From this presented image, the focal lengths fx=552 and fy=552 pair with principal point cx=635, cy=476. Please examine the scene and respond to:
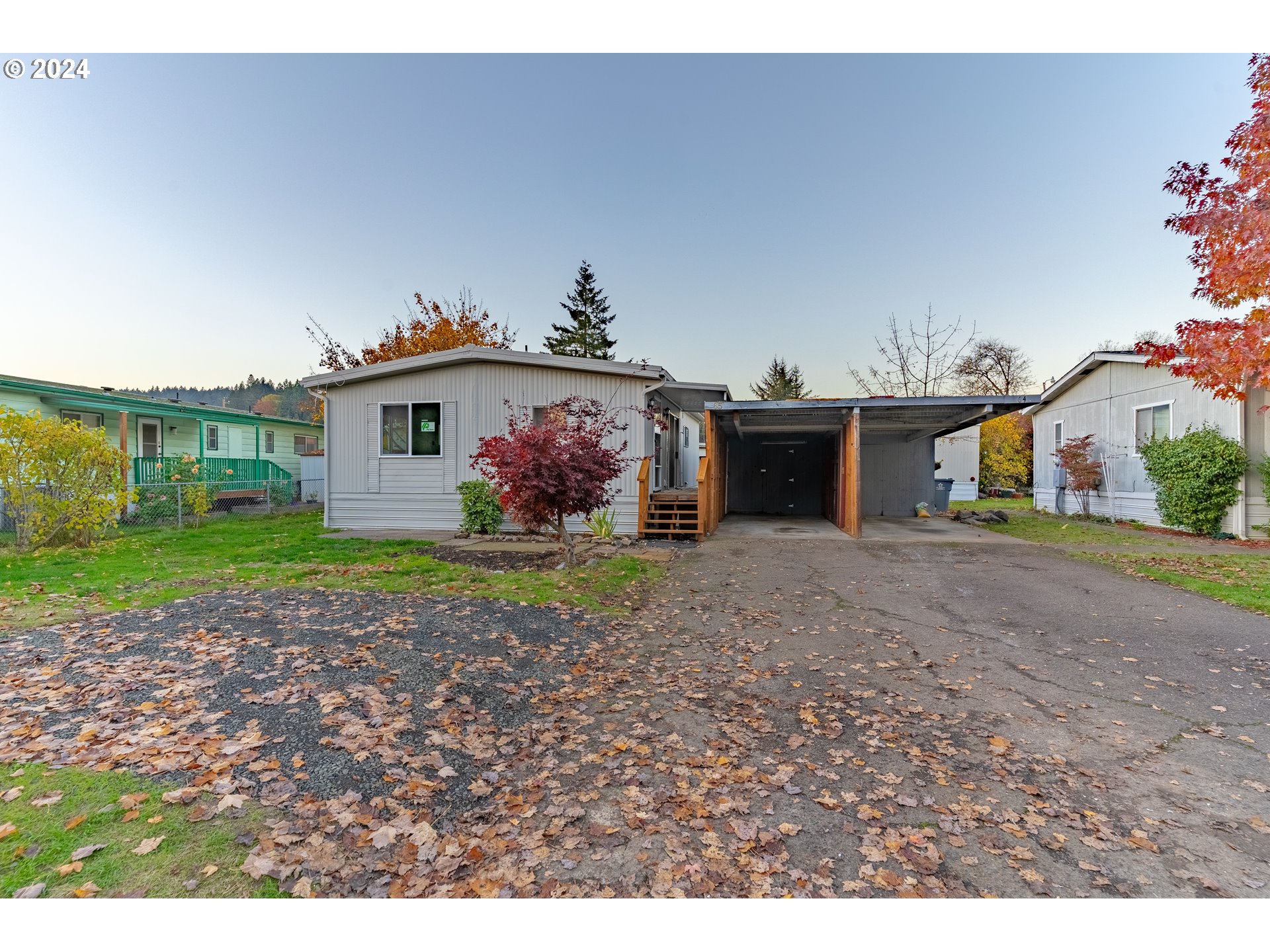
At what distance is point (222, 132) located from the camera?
11438 millimetres

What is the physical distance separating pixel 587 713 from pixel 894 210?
59.1ft

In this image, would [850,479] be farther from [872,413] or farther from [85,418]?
[85,418]

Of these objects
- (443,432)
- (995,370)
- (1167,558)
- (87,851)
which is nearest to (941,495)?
(1167,558)

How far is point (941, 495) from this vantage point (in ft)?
59.0

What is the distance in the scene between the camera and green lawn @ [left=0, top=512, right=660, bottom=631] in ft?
19.7

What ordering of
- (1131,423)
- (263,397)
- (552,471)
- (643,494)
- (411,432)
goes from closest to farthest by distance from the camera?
(552,471), (643,494), (411,432), (1131,423), (263,397)

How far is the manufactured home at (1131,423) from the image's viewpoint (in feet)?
36.2

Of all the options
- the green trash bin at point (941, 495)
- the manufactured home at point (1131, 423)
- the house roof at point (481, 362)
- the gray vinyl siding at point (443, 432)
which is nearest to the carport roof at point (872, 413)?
the manufactured home at point (1131, 423)

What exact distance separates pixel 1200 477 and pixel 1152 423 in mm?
2719

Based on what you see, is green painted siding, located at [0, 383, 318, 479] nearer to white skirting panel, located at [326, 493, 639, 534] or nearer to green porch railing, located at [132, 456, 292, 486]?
green porch railing, located at [132, 456, 292, 486]

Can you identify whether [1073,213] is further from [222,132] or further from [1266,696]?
[222,132]

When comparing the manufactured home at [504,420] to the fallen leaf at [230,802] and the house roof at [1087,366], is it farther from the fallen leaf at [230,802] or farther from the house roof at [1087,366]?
the fallen leaf at [230,802]

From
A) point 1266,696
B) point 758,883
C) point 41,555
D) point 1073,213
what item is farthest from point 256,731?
point 1073,213

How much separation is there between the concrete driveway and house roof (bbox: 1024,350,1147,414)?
7665 mm
